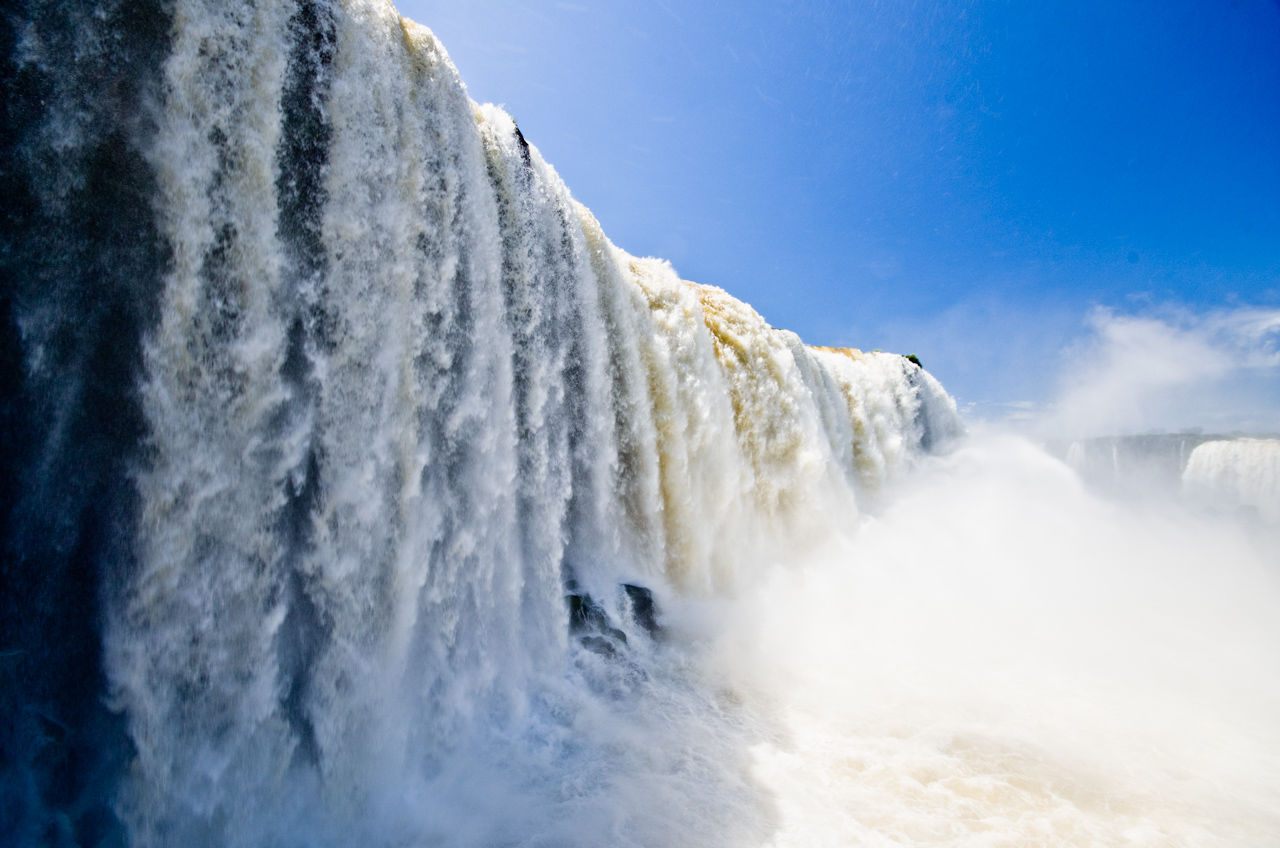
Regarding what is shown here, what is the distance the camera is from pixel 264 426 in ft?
8.61

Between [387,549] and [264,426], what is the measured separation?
0.99 metres

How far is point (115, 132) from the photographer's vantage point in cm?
220

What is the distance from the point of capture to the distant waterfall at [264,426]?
219cm

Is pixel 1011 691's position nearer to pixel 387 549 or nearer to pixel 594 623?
pixel 594 623

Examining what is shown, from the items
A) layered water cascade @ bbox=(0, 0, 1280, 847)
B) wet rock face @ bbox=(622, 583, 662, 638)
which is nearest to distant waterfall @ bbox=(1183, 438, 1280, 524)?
layered water cascade @ bbox=(0, 0, 1280, 847)

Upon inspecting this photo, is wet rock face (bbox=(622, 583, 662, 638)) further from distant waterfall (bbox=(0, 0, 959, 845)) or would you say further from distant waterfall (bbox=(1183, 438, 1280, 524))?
distant waterfall (bbox=(1183, 438, 1280, 524))

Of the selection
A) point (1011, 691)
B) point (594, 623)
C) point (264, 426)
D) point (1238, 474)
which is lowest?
point (1011, 691)

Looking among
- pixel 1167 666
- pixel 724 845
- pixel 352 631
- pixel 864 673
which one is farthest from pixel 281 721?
pixel 1167 666

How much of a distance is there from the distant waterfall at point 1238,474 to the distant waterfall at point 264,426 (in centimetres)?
2379

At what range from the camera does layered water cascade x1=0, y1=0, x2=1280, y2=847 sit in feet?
7.27

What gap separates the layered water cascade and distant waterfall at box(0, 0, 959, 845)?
2 centimetres

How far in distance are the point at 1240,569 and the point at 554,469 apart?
13.6 m

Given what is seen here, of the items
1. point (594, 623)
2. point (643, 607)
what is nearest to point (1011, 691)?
point (643, 607)

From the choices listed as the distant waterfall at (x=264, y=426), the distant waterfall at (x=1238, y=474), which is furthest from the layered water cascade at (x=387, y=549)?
the distant waterfall at (x=1238, y=474)
